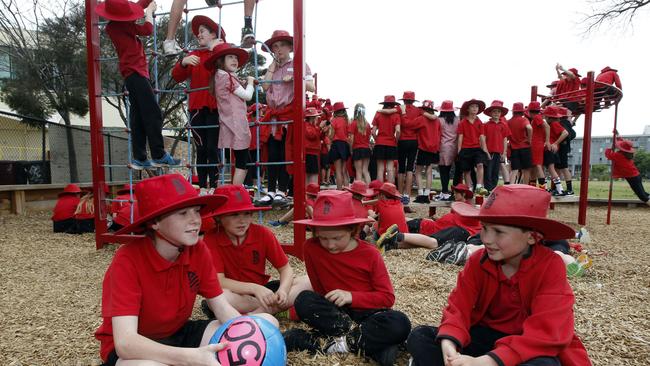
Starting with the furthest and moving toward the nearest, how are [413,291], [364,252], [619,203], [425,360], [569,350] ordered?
[619,203]
[413,291]
[364,252]
[425,360]
[569,350]

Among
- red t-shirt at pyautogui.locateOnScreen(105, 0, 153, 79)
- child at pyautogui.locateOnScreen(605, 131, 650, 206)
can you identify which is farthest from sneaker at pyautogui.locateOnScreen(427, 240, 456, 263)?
child at pyautogui.locateOnScreen(605, 131, 650, 206)

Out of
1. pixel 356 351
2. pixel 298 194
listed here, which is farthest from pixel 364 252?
pixel 298 194

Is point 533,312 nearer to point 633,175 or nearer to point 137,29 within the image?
point 137,29

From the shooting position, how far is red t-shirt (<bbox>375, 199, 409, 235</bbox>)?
20.3 ft

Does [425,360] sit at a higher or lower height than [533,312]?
lower

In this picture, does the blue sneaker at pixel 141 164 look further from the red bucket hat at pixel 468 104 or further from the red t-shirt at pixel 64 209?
the red bucket hat at pixel 468 104

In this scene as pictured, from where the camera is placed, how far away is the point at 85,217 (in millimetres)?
7676

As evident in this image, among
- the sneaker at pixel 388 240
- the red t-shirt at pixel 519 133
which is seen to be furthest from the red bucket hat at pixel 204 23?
the red t-shirt at pixel 519 133

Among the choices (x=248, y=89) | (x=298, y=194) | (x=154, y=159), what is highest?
(x=248, y=89)

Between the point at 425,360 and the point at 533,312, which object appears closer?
the point at 533,312

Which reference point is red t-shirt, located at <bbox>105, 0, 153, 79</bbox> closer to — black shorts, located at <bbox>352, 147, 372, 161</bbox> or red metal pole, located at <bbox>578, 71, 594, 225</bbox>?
black shorts, located at <bbox>352, 147, 372, 161</bbox>

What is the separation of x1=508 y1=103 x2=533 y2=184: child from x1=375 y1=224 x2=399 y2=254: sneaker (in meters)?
4.83

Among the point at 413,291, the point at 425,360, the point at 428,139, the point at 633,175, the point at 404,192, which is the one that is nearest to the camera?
the point at 425,360

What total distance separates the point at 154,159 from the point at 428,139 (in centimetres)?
547
